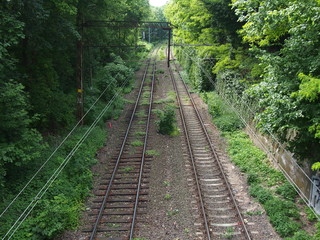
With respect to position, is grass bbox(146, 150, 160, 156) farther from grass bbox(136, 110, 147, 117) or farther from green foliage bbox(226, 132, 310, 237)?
grass bbox(136, 110, 147, 117)

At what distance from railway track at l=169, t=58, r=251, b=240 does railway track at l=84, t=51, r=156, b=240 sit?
2.39 meters

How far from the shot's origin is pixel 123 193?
11.7m

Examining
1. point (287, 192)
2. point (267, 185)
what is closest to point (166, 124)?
point (267, 185)

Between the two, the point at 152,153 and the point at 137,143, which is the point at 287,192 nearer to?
the point at 152,153

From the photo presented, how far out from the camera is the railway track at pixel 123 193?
959cm

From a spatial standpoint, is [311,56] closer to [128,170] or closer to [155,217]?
[155,217]

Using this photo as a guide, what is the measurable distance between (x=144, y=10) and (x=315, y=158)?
45206mm

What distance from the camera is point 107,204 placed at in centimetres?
1109

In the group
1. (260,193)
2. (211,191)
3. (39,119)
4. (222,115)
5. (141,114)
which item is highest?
(39,119)

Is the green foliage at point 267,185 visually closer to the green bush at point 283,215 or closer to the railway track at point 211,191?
the green bush at point 283,215

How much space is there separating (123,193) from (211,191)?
3746 millimetres

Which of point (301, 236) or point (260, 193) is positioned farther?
point (260, 193)

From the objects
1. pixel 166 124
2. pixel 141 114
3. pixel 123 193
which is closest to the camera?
pixel 123 193

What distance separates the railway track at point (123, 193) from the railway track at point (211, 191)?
239cm
